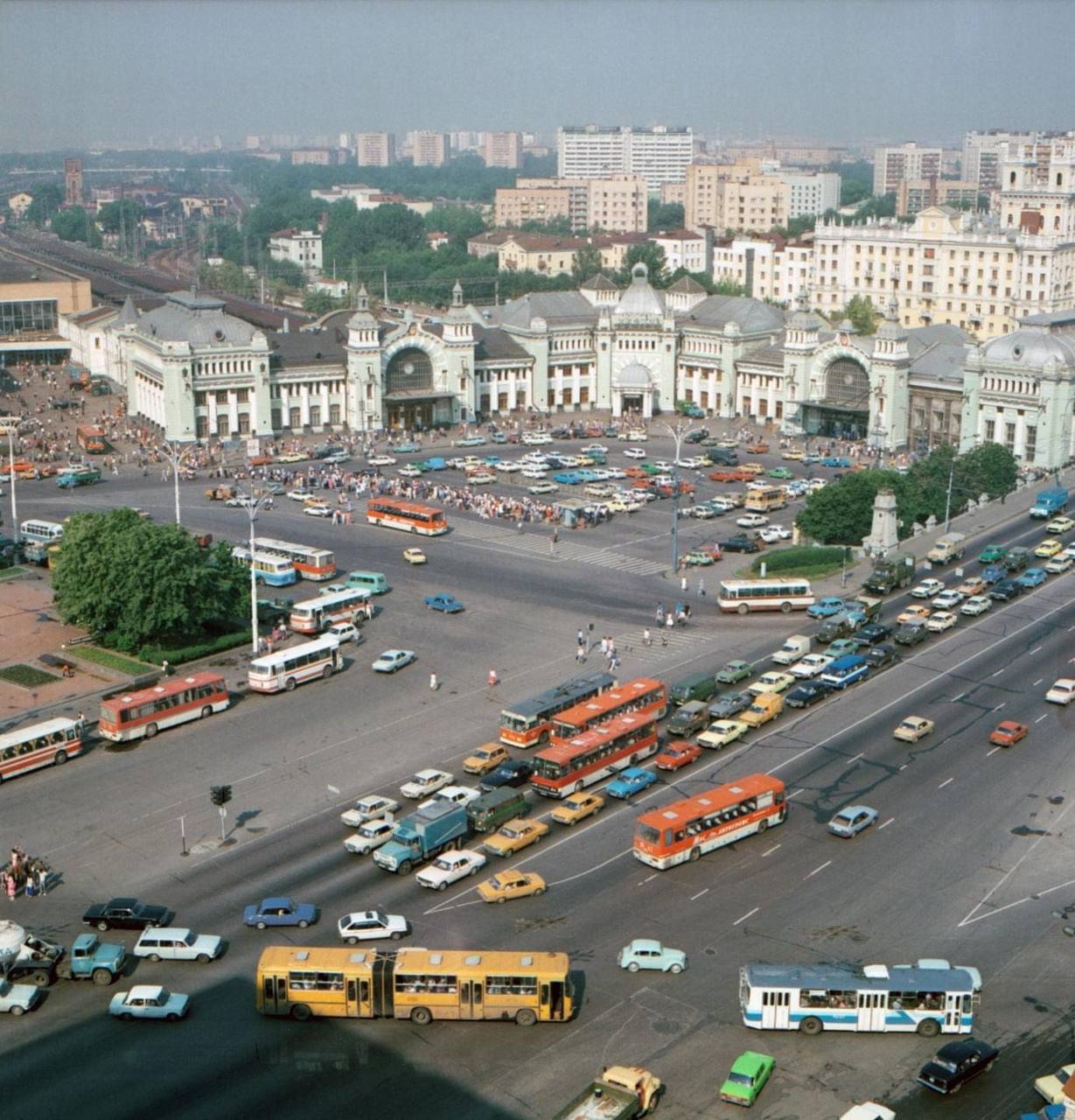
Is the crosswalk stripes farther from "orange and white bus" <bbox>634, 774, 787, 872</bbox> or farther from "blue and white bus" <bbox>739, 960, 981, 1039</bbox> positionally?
"blue and white bus" <bbox>739, 960, 981, 1039</bbox>

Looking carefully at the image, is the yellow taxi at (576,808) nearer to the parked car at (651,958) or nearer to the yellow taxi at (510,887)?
the yellow taxi at (510,887)

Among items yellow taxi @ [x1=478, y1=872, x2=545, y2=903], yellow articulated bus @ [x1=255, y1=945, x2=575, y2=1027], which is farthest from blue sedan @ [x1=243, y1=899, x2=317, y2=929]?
yellow taxi @ [x1=478, y1=872, x2=545, y2=903]

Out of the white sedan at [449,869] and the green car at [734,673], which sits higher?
the green car at [734,673]

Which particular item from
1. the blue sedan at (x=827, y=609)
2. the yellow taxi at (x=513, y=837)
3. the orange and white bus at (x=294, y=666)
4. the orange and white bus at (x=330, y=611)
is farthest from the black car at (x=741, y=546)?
the yellow taxi at (x=513, y=837)

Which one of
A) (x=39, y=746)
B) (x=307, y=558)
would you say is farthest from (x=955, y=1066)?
(x=307, y=558)

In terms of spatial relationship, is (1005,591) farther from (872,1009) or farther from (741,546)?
(872,1009)

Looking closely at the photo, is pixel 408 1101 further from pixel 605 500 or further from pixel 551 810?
pixel 605 500
